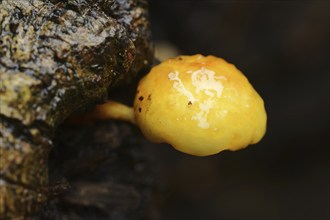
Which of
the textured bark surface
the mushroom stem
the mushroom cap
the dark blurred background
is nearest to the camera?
the textured bark surface

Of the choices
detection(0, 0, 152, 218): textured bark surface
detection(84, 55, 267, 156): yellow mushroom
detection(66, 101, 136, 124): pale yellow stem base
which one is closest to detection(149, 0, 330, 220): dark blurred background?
detection(66, 101, 136, 124): pale yellow stem base

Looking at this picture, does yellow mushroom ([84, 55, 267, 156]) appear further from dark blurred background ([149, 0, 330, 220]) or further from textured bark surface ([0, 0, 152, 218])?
dark blurred background ([149, 0, 330, 220])

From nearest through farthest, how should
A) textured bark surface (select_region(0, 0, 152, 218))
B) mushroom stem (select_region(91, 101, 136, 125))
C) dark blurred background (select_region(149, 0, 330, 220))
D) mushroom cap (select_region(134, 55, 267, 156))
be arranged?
textured bark surface (select_region(0, 0, 152, 218)) → mushroom cap (select_region(134, 55, 267, 156)) → mushroom stem (select_region(91, 101, 136, 125)) → dark blurred background (select_region(149, 0, 330, 220))

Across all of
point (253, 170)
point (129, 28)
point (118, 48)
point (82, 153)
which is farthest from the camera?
point (253, 170)

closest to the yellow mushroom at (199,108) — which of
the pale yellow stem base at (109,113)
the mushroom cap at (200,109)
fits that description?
the mushroom cap at (200,109)

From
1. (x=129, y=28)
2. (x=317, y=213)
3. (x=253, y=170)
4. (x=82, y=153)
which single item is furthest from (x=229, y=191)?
(x=129, y=28)

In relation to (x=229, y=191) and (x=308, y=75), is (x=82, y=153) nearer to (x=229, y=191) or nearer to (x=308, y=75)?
(x=229, y=191)
